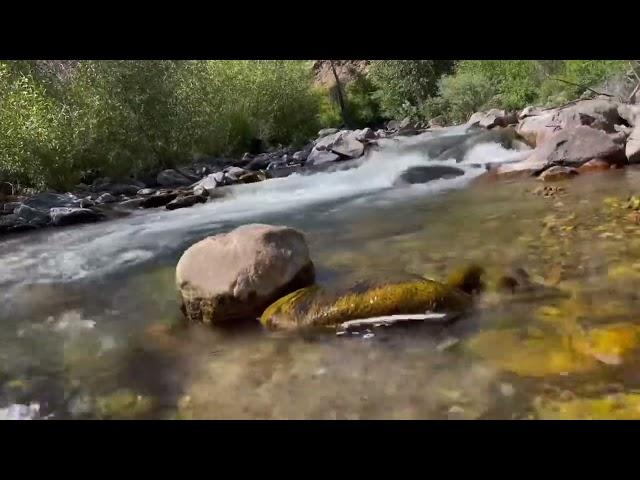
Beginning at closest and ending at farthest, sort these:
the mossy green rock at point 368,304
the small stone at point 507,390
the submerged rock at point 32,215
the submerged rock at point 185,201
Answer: the small stone at point 507,390
the mossy green rock at point 368,304
the submerged rock at point 32,215
the submerged rock at point 185,201

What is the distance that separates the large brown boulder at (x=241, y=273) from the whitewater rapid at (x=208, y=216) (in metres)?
3.02

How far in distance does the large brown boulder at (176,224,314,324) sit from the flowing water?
293 millimetres

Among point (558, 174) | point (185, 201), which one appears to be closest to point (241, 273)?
point (558, 174)

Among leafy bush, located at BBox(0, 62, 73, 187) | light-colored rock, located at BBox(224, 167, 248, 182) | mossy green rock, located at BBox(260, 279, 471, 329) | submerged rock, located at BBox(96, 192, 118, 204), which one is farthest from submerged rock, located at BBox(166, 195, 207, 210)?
mossy green rock, located at BBox(260, 279, 471, 329)

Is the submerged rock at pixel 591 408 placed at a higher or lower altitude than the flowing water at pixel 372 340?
higher

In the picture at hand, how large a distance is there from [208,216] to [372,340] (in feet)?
28.5

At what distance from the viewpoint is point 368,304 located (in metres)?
5.13

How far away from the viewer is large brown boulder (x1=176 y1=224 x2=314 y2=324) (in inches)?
222

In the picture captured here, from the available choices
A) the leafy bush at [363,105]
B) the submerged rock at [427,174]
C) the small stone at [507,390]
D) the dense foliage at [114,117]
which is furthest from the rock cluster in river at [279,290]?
the leafy bush at [363,105]

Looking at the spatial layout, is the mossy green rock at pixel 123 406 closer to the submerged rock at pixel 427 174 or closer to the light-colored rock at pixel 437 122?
the submerged rock at pixel 427 174

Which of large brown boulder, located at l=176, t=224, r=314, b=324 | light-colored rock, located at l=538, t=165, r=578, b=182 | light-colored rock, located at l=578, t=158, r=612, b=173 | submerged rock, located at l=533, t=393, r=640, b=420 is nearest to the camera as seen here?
submerged rock, located at l=533, t=393, r=640, b=420

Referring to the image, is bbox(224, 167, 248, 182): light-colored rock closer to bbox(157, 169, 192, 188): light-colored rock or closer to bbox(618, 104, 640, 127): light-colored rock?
bbox(157, 169, 192, 188): light-colored rock

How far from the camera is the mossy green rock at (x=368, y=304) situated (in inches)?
199

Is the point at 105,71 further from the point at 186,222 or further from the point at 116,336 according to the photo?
the point at 116,336
